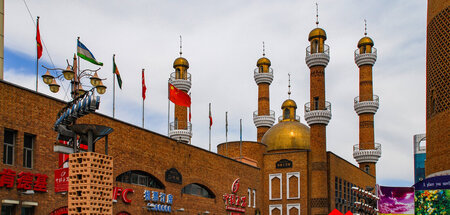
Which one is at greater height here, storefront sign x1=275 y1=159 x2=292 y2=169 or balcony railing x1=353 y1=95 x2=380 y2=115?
balcony railing x1=353 y1=95 x2=380 y2=115

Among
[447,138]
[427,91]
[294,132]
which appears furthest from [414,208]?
[294,132]

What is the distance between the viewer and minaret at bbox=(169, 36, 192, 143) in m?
52.4

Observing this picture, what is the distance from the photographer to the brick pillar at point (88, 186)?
16875 mm

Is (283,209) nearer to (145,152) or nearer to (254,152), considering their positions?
(254,152)

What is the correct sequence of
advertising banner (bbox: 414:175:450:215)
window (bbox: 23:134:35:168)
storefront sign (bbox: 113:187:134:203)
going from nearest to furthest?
1. window (bbox: 23:134:35:168)
2. advertising banner (bbox: 414:175:450:215)
3. storefront sign (bbox: 113:187:134:203)

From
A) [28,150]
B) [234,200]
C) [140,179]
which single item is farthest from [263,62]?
[28,150]

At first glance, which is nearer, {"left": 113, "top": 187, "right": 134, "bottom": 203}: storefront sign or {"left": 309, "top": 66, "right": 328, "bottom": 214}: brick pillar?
{"left": 113, "top": 187, "right": 134, "bottom": 203}: storefront sign

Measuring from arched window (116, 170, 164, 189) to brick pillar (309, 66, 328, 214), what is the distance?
20202 mm

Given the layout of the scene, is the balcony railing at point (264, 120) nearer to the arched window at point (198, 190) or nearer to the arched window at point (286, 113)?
the arched window at point (286, 113)

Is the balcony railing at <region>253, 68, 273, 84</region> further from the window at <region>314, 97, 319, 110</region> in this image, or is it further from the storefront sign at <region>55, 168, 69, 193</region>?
the storefront sign at <region>55, 168, 69, 193</region>

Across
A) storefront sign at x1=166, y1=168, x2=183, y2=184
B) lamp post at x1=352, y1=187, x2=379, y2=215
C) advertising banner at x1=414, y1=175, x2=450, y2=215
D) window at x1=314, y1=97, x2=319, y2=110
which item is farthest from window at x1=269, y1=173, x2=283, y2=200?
advertising banner at x1=414, y1=175, x2=450, y2=215

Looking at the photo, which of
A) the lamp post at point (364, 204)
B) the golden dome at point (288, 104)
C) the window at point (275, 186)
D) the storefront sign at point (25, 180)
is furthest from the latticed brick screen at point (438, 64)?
the golden dome at point (288, 104)

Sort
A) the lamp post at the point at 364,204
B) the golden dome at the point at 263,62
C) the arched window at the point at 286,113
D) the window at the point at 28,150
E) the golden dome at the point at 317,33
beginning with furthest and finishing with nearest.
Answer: the arched window at the point at 286,113 < the golden dome at the point at 263,62 < the golden dome at the point at 317,33 < the lamp post at the point at 364,204 < the window at the point at 28,150

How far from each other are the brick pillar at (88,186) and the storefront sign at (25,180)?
17.7 ft
